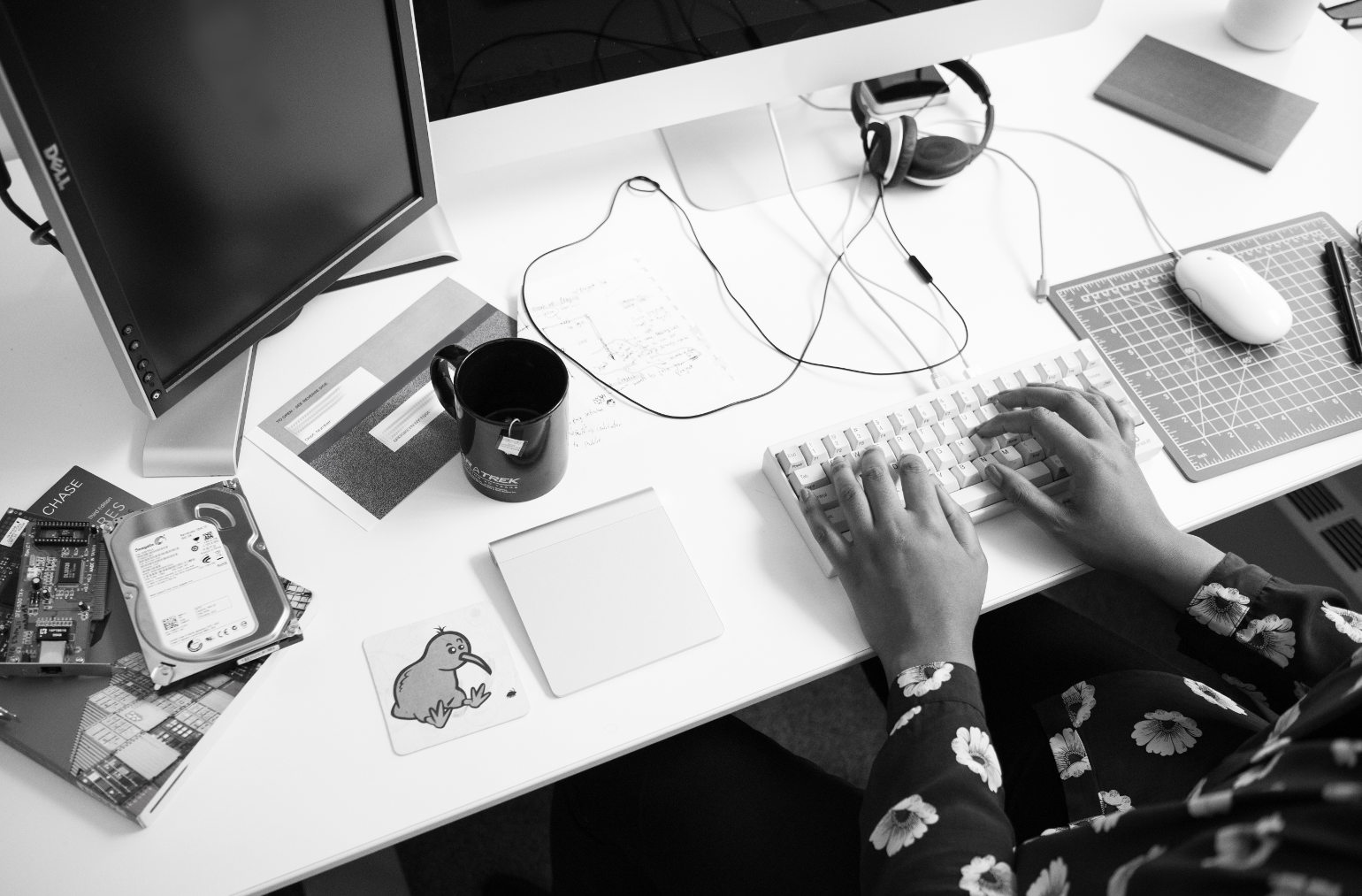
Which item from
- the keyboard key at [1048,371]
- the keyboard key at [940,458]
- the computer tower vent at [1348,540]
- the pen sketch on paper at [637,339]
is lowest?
the computer tower vent at [1348,540]

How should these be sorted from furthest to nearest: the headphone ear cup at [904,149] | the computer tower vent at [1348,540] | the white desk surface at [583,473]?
the computer tower vent at [1348,540]
the headphone ear cup at [904,149]
the white desk surface at [583,473]

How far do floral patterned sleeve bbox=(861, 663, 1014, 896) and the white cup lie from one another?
957mm

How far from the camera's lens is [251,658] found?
2.29ft

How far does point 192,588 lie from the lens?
70cm

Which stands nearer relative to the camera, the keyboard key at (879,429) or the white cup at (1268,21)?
the keyboard key at (879,429)

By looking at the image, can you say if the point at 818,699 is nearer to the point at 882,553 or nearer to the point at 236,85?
the point at 882,553

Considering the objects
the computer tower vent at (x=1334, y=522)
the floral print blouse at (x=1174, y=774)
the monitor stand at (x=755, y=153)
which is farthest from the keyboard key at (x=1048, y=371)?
the computer tower vent at (x=1334, y=522)

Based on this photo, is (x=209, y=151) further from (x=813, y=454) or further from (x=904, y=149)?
(x=904, y=149)

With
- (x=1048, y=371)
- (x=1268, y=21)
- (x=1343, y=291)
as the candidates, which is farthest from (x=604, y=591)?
(x=1268, y=21)

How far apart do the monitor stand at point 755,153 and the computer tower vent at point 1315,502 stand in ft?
2.92

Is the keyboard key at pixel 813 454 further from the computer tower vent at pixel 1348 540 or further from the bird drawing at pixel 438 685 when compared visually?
the computer tower vent at pixel 1348 540

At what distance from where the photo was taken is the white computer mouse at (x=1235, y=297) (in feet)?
3.10

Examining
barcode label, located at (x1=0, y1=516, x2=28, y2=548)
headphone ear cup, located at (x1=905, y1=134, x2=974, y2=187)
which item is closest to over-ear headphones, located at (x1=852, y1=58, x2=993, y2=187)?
headphone ear cup, located at (x1=905, y1=134, x2=974, y2=187)

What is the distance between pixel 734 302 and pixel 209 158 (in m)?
0.47
